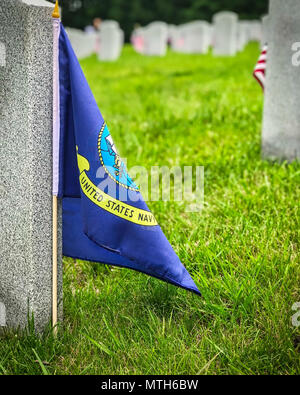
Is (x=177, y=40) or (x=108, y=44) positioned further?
(x=177, y=40)

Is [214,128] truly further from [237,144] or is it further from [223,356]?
[223,356]

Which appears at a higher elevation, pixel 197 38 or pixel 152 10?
pixel 152 10

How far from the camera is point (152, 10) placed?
37.6m

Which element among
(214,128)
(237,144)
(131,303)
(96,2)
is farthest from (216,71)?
(96,2)

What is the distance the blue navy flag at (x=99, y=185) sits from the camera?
6.56ft

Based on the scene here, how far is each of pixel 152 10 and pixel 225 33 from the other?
24.6 metres

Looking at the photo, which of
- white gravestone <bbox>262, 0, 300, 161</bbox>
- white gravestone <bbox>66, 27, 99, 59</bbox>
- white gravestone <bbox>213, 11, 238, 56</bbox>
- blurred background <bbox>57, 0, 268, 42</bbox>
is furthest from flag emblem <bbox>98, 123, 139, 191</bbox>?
blurred background <bbox>57, 0, 268, 42</bbox>

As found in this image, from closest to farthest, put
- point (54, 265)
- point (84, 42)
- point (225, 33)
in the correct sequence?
point (54, 265) < point (225, 33) < point (84, 42)

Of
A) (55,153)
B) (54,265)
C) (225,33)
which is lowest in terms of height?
Result: (54,265)

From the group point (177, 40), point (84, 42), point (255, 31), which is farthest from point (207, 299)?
point (255, 31)

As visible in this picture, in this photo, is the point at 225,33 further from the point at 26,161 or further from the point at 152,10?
the point at 152,10

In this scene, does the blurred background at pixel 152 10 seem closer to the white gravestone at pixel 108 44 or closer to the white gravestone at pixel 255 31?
the white gravestone at pixel 255 31

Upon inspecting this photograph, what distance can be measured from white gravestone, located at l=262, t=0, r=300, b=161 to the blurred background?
32.5m

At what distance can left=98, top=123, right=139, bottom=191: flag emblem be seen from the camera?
6.68 feet
